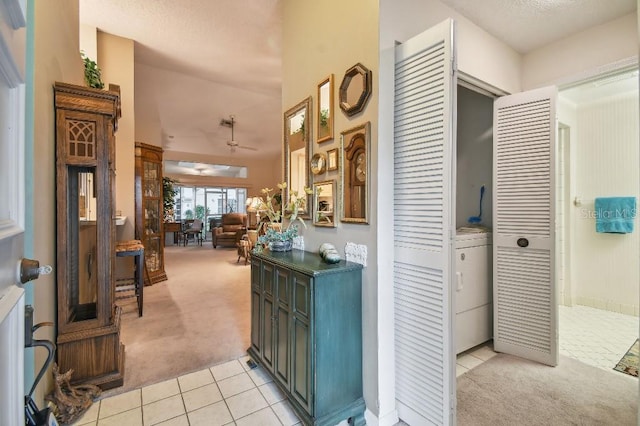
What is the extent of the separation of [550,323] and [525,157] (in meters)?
1.41

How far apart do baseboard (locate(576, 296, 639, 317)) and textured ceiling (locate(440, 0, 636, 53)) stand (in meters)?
3.14

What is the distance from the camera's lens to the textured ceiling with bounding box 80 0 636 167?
2162 mm

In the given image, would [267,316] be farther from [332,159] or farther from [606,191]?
[606,191]

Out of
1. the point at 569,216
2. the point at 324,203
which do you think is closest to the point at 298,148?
the point at 324,203

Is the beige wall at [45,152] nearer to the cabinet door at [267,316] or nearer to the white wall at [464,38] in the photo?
the cabinet door at [267,316]

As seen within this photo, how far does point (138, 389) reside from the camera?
79.0 inches

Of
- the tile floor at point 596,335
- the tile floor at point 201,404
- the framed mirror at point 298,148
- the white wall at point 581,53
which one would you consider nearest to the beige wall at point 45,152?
the tile floor at point 201,404

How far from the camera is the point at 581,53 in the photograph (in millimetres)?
2363

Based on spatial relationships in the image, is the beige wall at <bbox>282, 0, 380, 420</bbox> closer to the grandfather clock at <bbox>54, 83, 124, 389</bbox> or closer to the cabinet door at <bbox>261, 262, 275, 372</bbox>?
the cabinet door at <bbox>261, 262, 275, 372</bbox>

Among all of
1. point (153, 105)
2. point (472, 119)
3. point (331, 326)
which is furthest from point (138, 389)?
point (153, 105)

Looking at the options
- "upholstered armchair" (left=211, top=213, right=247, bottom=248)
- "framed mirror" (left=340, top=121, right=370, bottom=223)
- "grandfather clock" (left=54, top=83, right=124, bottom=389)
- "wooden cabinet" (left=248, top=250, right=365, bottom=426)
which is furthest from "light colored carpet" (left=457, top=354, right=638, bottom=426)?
"upholstered armchair" (left=211, top=213, right=247, bottom=248)

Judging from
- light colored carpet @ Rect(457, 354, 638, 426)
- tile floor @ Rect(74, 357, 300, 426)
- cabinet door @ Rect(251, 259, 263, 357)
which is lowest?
light colored carpet @ Rect(457, 354, 638, 426)

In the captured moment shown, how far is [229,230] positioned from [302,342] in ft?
26.8

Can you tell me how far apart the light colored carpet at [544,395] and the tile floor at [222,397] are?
178mm
